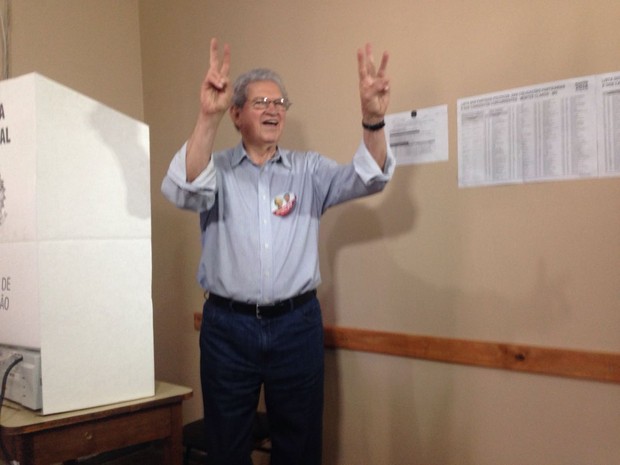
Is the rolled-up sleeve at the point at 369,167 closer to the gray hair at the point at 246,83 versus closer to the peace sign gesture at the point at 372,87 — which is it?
the peace sign gesture at the point at 372,87

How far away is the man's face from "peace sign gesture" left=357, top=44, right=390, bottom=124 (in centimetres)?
28

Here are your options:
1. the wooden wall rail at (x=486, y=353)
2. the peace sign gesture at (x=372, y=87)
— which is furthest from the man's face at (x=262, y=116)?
the wooden wall rail at (x=486, y=353)

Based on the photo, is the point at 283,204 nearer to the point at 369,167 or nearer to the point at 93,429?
the point at 369,167

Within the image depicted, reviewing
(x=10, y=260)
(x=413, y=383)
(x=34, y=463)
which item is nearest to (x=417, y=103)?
(x=413, y=383)

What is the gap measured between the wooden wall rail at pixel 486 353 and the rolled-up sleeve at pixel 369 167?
23.7 inches

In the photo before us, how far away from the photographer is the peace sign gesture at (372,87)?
1492 mm

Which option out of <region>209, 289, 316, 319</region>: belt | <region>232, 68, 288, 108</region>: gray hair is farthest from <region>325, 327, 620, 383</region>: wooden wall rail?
<region>232, 68, 288, 108</region>: gray hair

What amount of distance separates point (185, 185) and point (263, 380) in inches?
24.3

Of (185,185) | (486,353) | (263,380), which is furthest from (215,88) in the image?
(486,353)

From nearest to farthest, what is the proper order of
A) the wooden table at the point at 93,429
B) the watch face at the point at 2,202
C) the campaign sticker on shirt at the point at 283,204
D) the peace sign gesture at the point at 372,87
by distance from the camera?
the wooden table at the point at 93,429 → the watch face at the point at 2,202 → the peace sign gesture at the point at 372,87 → the campaign sticker on shirt at the point at 283,204

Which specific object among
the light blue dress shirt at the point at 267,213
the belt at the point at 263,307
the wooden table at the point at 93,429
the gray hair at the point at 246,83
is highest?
the gray hair at the point at 246,83

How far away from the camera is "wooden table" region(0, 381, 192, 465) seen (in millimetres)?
1277

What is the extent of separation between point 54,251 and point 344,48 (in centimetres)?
127

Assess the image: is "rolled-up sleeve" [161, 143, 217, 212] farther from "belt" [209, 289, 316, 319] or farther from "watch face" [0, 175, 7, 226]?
"watch face" [0, 175, 7, 226]
